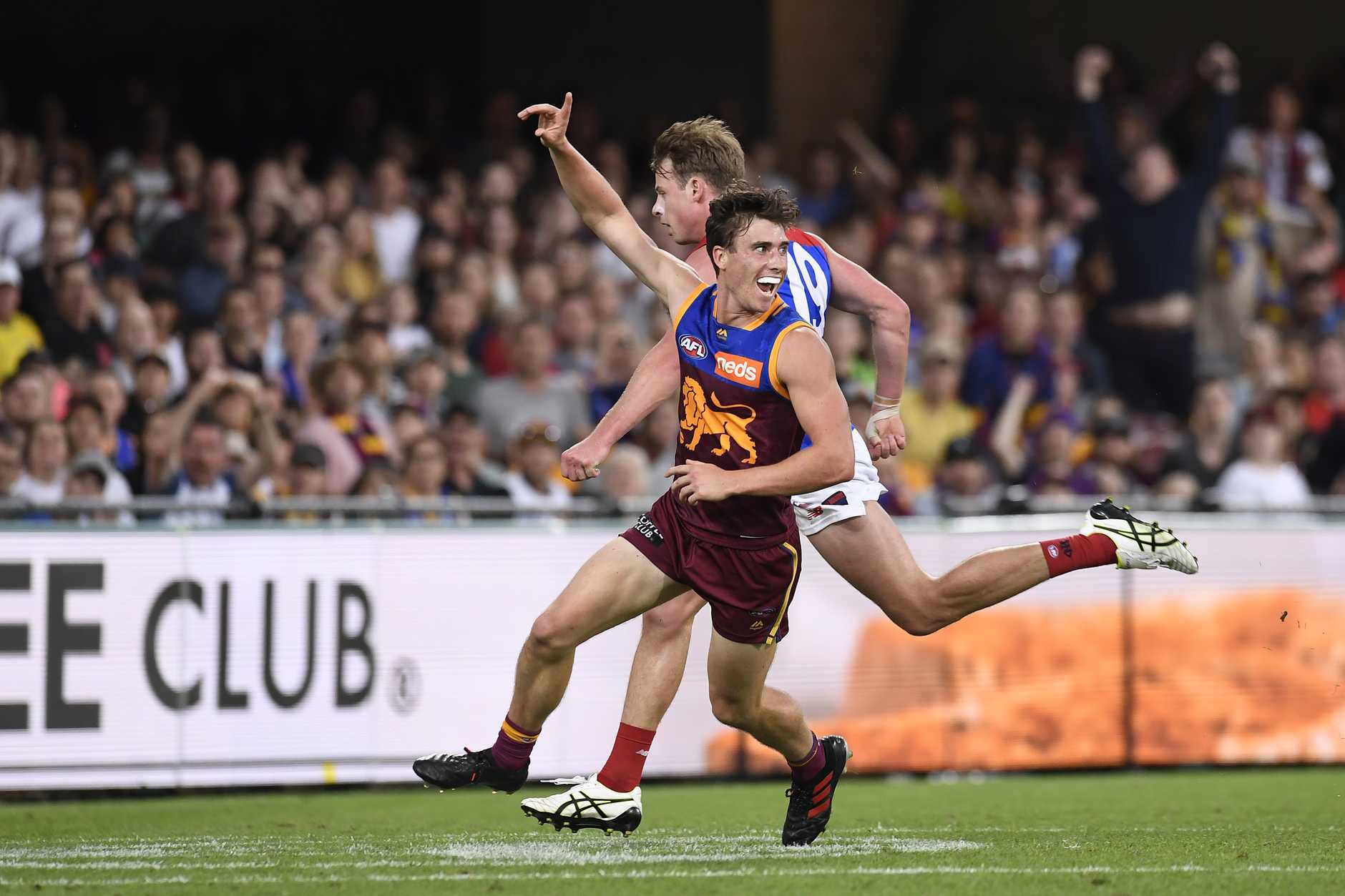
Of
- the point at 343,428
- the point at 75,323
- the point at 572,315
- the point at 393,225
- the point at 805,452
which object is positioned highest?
the point at 393,225

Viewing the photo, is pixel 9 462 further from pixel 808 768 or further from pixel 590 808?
pixel 808 768

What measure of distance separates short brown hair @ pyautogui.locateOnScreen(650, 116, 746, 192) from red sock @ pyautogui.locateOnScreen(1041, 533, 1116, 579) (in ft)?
5.68

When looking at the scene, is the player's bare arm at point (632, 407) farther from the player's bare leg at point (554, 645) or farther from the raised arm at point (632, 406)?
the player's bare leg at point (554, 645)

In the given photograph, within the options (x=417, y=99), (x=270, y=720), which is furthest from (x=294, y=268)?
(x=270, y=720)

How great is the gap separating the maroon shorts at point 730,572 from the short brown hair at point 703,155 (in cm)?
116

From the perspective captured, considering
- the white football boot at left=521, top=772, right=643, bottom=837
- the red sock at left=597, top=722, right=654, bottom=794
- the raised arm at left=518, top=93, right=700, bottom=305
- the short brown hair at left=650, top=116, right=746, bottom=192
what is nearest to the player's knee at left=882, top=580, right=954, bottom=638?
the red sock at left=597, top=722, right=654, bottom=794

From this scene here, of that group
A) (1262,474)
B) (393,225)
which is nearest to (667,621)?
(1262,474)

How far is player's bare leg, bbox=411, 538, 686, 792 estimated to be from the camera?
6070 mm

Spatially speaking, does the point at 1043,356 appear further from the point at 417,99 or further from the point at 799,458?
the point at 799,458

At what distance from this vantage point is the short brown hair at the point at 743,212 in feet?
19.5

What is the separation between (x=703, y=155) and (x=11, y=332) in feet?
18.8

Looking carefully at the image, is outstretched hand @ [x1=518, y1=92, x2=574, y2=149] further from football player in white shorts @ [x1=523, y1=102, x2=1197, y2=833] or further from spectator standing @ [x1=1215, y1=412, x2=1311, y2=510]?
spectator standing @ [x1=1215, y1=412, x2=1311, y2=510]

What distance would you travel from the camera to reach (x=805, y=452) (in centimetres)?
584

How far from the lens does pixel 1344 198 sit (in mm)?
16125
